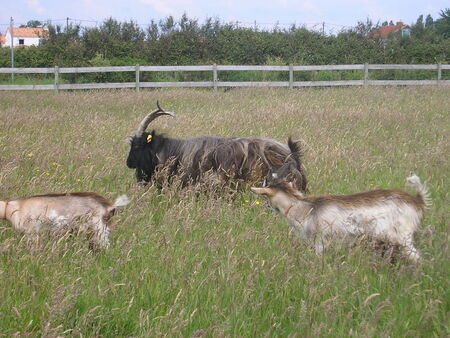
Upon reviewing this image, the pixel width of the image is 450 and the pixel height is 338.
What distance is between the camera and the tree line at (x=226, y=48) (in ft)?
105

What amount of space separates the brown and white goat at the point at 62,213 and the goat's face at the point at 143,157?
264 centimetres

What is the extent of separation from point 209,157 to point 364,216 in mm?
3119

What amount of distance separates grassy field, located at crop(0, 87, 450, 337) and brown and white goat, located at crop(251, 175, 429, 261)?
152mm

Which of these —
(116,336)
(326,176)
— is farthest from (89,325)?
(326,176)

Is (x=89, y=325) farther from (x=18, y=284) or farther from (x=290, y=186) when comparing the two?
(x=290, y=186)

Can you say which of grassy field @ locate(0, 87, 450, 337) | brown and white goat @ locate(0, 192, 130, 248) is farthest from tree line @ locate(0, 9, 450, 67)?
brown and white goat @ locate(0, 192, 130, 248)

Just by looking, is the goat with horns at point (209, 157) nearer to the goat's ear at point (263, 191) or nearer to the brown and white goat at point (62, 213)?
the goat's ear at point (263, 191)

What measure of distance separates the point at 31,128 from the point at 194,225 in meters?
6.84

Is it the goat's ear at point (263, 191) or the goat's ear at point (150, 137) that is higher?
the goat's ear at point (150, 137)

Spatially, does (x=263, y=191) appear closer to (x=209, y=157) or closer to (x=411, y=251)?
(x=411, y=251)

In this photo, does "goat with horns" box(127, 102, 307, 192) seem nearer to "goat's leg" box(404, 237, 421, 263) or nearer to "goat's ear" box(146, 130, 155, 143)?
"goat's ear" box(146, 130, 155, 143)

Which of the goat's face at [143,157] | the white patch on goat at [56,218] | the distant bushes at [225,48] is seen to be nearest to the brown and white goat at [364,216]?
the white patch on goat at [56,218]

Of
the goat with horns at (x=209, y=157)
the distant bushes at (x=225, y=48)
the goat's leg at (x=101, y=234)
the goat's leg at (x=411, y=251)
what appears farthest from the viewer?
the distant bushes at (x=225, y=48)

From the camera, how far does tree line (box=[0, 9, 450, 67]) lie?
32125 millimetres
